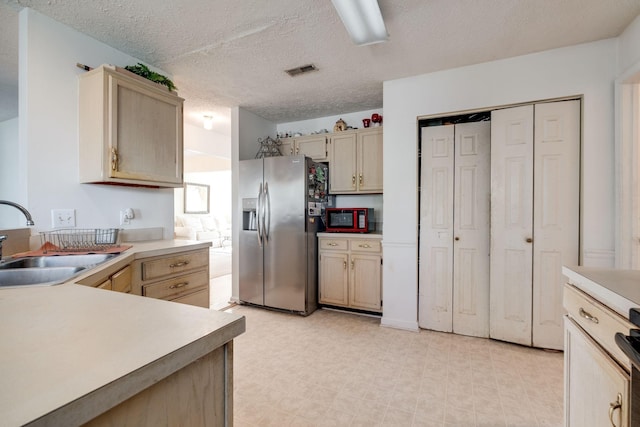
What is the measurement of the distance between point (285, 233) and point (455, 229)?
1763mm

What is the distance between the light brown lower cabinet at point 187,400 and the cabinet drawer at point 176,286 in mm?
1396

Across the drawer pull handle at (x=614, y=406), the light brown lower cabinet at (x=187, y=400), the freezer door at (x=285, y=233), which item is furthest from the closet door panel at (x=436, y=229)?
the light brown lower cabinet at (x=187, y=400)

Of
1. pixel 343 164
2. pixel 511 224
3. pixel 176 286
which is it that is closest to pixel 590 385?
pixel 511 224

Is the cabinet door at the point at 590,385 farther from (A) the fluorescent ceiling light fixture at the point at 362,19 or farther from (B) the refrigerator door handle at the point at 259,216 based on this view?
(B) the refrigerator door handle at the point at 259,216

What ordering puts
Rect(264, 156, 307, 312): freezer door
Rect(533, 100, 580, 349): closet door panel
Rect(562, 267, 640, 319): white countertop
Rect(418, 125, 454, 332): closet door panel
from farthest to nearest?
Rect(264, 156, 307, 312): freezer door, Rect(418, 125, 454, 332): closet door panel, Rect(533, 100, 580, 349): closet door panel, Rect(562, 267, 640, 319): white countertop

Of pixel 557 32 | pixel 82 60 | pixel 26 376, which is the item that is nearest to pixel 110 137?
pixel 82 60

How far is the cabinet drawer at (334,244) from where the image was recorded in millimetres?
3290

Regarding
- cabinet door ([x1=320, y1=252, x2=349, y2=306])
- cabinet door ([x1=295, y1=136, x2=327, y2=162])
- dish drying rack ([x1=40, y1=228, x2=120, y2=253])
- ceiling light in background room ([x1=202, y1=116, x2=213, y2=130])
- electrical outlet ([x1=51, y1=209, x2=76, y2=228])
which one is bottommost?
cabinet door ([x1=320, y1=252, x2=349, y2=306])

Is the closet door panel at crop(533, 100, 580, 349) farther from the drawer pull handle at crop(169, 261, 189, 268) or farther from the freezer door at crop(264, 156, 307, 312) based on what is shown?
the drawer pull handle at crop(169, 261, 189, 268)

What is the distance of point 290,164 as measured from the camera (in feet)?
10.7

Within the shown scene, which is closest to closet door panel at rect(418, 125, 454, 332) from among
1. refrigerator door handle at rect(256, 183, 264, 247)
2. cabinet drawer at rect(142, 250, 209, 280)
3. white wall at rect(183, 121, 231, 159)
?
refrigerator door handle at rect(256, 183, 264, 247)

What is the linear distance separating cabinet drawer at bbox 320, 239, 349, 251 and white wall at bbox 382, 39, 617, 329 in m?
0.52

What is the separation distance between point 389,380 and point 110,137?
2508mm

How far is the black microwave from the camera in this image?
3289 mm
